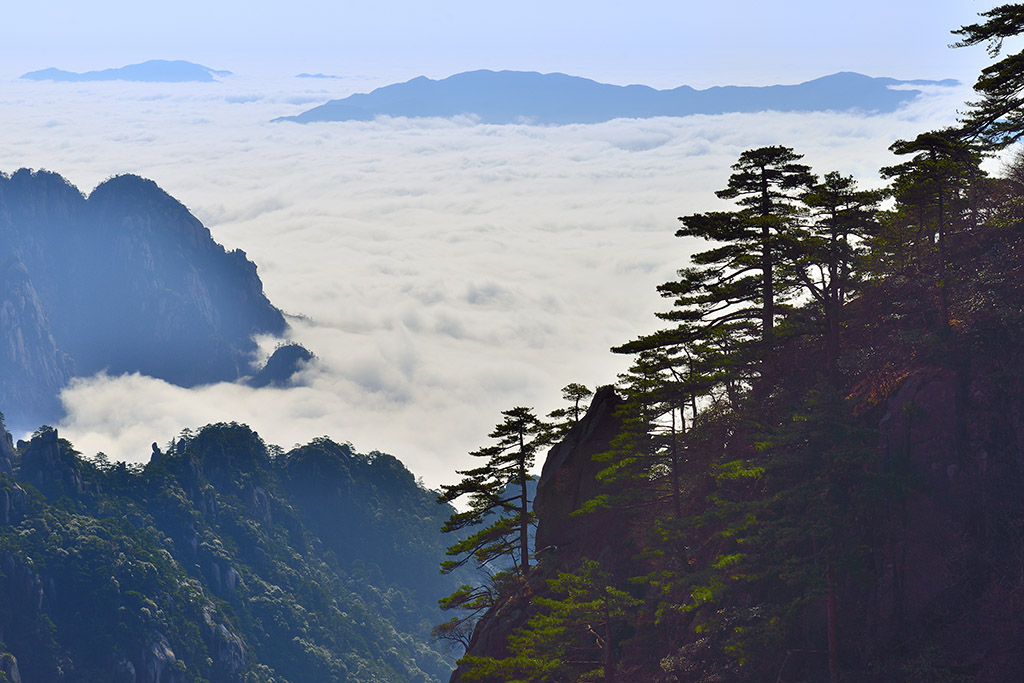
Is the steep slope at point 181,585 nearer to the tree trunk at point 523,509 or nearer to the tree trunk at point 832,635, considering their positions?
the tree trunk at point 523,509

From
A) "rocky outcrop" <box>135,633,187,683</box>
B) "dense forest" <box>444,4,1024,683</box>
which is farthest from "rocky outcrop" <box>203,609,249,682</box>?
"dense forest" <box>444,4,1024,683</box>

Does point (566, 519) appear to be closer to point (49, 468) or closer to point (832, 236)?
point (832, 236)

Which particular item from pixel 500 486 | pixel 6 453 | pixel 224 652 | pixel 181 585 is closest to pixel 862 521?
Result: pixel 500 486

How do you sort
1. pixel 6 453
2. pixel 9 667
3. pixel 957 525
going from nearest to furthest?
pixel 957 525
pixel 9 667
pixel 6 453

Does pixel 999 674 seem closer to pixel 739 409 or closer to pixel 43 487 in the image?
pixel 739 409

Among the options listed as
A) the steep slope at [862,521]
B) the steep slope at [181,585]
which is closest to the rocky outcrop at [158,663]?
the steep slope at [181,585]

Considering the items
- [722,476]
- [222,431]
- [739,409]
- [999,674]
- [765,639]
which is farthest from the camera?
[222,431]

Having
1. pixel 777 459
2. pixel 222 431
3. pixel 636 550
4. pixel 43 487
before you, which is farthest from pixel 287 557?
pixel 777 459
